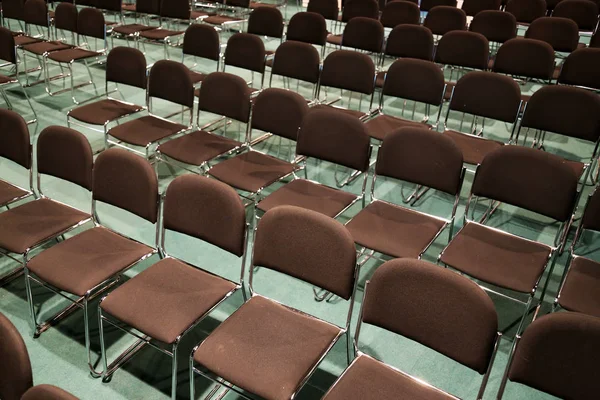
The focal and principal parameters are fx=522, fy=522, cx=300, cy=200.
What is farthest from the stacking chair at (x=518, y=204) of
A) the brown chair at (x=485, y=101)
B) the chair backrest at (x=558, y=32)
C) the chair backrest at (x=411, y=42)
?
the chair backrest at (x=558, y=32)

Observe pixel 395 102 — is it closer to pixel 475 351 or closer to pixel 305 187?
pixel 305 187

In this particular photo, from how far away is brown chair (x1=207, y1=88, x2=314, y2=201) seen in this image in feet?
11.3

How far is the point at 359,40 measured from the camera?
5785 millimetres

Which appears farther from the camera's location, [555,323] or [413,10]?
[413,10]

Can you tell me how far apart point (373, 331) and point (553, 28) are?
4.53 metres

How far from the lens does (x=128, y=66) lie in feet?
14.9

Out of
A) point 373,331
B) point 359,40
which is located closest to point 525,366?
point 373,331

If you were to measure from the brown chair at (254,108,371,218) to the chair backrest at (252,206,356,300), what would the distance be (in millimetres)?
731

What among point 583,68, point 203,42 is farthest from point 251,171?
point 583,68

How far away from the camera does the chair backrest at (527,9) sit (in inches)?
271

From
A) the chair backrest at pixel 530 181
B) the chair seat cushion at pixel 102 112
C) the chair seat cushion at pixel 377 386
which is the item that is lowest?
the chair seat cushion at pixel 377 386

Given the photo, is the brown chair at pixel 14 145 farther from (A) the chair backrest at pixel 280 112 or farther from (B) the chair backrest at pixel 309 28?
(B) the chair backrest at pixel 309 28

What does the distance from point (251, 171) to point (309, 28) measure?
306cm

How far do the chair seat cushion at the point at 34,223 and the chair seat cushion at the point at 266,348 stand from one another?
4.08 ft
